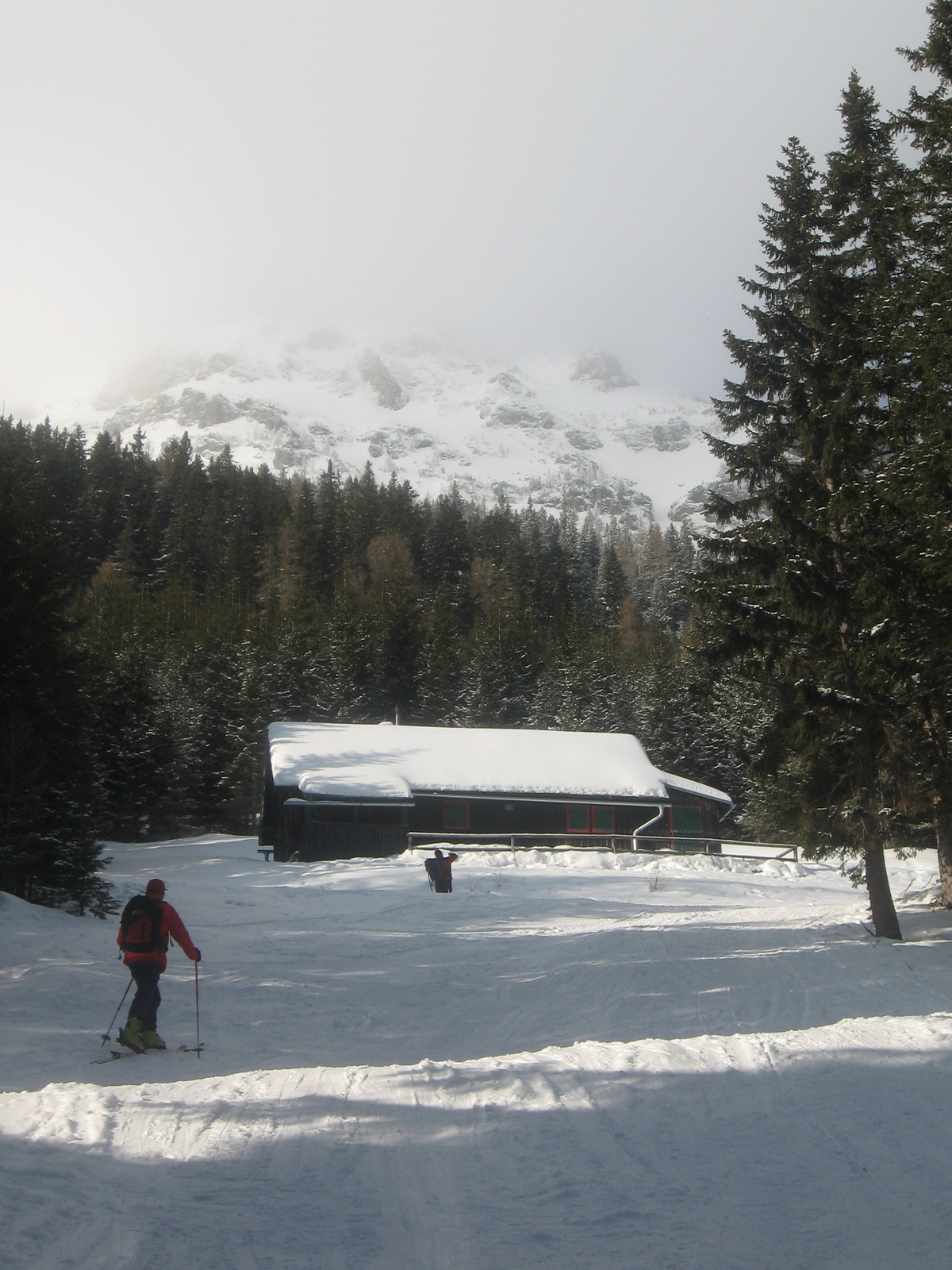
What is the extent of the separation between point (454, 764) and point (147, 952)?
2666cm

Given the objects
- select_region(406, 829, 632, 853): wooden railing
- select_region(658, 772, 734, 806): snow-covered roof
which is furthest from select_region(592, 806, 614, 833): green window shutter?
select_region(658, 772, 734, 806): snow-covered roof

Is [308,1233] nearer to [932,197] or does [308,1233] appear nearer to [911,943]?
[911,943]

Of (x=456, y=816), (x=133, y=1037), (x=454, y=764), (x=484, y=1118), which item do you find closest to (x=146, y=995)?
(x=133, y=1037)

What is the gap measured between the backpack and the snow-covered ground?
972 mm

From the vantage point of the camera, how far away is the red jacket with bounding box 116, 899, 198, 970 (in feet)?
27.5

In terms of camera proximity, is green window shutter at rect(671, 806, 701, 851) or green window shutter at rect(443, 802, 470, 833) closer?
green window shutter at rect(443, 802, 470, 833)

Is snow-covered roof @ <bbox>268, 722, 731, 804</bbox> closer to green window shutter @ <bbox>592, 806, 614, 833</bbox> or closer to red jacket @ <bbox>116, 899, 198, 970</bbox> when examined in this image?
green window shutter @ <bbox>592, 806, 614, 833</bbox>

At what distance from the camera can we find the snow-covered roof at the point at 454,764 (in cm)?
3203

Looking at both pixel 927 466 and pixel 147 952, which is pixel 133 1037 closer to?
pixel 147 952

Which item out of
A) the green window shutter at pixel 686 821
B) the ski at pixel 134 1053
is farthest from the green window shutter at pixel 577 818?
the ski at pixel 134 1053

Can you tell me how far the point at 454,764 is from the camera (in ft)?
114

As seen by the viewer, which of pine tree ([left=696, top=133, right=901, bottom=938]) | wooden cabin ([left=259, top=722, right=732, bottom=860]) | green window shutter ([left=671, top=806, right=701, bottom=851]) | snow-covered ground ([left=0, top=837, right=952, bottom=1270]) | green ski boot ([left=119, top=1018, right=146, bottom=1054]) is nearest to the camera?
snow-covered ground ([left=0, top=837, right=952, bottom=1270])

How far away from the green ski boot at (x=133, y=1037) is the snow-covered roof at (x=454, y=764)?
22.4 metres

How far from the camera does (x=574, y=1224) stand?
4.43 metres
